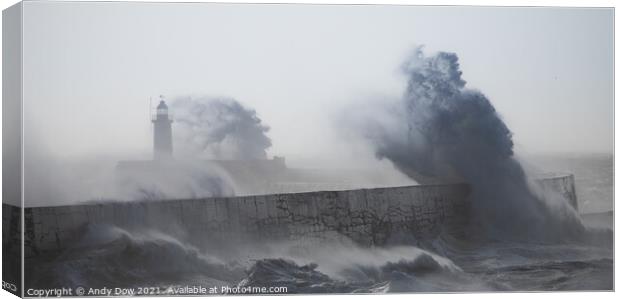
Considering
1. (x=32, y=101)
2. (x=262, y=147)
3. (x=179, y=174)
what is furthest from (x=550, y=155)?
(x=32, y=101)

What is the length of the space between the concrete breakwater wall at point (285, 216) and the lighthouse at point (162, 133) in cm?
50

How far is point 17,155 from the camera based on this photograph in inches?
480

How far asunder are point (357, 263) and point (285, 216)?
92 cm

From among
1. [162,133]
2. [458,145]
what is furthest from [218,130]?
[458,145]

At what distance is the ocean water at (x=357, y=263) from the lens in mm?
12250

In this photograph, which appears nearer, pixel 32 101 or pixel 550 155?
pixel 32 101

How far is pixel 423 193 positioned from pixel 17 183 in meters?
4.25

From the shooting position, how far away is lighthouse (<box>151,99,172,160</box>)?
40.3 feet

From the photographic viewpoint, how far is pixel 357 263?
12.6 m

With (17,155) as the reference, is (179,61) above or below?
above

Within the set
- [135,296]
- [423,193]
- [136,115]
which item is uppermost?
[136,115]

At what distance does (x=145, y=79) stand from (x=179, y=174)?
3.43 ft

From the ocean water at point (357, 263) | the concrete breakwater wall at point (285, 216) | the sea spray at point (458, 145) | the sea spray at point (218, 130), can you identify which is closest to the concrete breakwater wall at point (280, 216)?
the concrete breakwater wall at point (285, 216)

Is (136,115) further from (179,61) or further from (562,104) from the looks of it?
(562,104)
